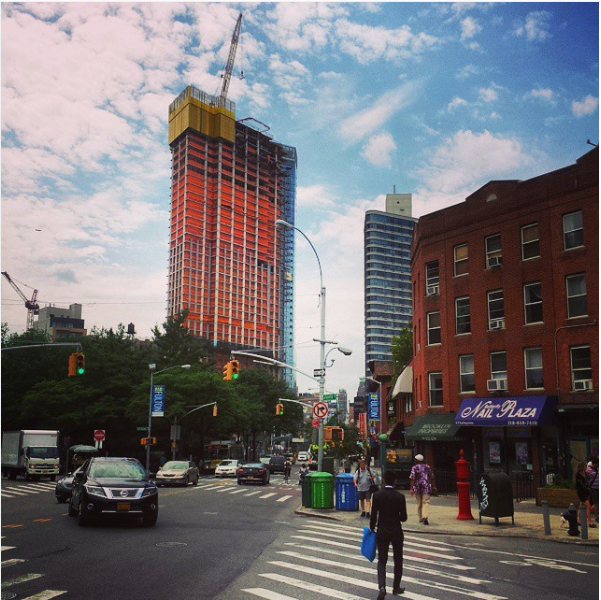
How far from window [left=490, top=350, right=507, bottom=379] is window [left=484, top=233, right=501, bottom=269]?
451 cm

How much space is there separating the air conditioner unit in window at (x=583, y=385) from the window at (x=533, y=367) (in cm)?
184

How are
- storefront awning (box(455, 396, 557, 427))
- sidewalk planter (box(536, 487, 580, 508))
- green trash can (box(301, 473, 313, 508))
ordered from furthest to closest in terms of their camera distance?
1. storefront awning (box(455, 396, 557, 427))
2. green trash can (box(301, 473, 313, 508))
3. sidewalk planter (box(536, 487, 580, 508))

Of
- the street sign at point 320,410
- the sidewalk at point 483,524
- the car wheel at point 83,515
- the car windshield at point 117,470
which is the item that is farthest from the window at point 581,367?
the car wheel at point 83,515

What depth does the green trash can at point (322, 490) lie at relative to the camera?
23594 millimetres

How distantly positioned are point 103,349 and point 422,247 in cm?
4144

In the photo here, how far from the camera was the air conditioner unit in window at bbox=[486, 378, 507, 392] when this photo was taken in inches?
1240

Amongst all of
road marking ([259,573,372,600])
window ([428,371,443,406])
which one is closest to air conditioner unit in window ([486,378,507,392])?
window ([428,371,443,406])

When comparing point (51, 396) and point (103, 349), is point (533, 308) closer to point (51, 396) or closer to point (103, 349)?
point (51, 396)

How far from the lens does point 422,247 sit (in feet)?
124

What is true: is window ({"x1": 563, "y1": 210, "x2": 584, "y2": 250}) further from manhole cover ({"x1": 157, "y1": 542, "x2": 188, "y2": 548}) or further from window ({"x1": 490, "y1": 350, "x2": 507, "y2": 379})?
manhole cover ({"x1": 157, "y1": 542, "x2": 188, "y2": 548})

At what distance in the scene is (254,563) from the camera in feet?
38.8

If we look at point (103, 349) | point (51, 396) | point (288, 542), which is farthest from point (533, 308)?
point (103, 349)

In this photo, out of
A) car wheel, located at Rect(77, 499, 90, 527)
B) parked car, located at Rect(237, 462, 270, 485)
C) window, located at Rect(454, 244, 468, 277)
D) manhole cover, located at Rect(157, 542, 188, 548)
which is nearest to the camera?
manhole cover, located at Rect(157, 542, 188, 548)

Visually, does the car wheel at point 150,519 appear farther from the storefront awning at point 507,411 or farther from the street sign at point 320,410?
the storefront awning at point 507,411
